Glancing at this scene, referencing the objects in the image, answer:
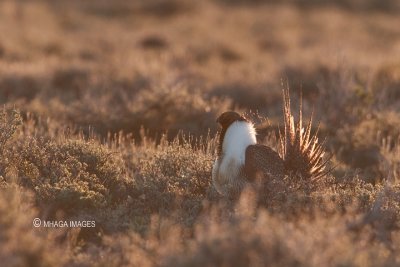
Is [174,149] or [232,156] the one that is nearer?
[232,156]

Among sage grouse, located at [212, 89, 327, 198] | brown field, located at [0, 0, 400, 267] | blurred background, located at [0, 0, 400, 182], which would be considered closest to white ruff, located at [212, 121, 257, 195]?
sage grouse, located at [212, 89, 327, 198]

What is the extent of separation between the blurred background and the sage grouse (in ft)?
1.36

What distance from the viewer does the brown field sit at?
3.91m

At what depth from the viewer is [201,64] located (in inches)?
543

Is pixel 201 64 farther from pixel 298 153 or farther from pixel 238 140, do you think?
pixel 238 140

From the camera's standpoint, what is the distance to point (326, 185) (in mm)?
5387

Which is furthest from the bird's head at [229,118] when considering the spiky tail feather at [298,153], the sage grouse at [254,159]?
the spiky tail feather at [298,153]

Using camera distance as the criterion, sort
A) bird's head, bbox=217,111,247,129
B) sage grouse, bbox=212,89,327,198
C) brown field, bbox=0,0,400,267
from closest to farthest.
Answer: brown field, bbox=0,0,400,267 → sage grouse, bbox=212,89,327,198 → bird's head, bbox=217,111,247,129

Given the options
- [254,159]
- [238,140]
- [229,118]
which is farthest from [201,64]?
[254,159]

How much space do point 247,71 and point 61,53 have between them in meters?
3.67

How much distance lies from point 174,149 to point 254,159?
965mm

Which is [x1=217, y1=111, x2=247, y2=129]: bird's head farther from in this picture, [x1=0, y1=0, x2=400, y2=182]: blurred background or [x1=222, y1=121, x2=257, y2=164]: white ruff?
[x1=0, y1=0, x2=400, y2=182]: blurred background

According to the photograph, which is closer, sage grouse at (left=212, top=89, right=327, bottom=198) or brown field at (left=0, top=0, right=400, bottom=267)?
brown field at (left=0, top=0, right=400, bottom=267)

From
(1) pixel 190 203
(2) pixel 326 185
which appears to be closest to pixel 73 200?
(1) pixel 190 203
